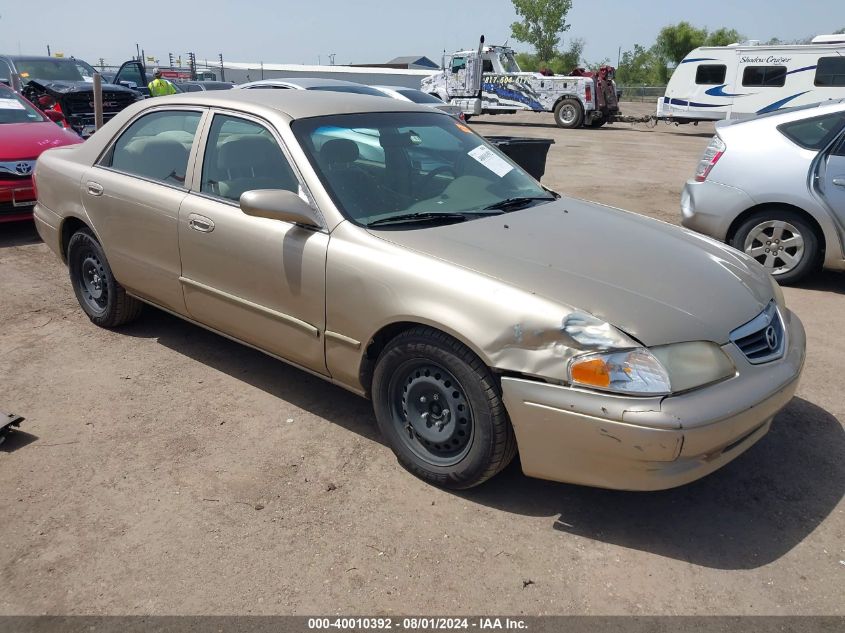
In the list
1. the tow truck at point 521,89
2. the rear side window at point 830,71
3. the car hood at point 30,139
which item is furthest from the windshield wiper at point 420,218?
the tow truck at point 521,89

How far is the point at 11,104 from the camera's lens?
864cm

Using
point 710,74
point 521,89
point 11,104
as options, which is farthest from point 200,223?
point 521,89

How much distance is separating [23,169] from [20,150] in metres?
0.26

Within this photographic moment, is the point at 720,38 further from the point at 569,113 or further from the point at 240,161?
the point at 240,161

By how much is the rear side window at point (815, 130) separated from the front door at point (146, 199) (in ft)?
16.1

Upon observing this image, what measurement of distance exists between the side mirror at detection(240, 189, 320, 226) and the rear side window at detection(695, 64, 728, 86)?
69.6 feet

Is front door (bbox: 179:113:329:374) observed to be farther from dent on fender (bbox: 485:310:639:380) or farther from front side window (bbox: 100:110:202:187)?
dent on fender (bbox: 485:310:639:380)

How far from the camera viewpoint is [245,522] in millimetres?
2973

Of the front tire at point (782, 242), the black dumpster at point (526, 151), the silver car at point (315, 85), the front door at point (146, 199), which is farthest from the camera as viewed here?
the silver car at point (315, 85)

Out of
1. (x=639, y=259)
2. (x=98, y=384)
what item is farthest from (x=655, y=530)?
(x=98, y=384)

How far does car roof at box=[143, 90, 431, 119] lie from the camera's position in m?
3.83

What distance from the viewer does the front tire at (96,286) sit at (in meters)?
4.79

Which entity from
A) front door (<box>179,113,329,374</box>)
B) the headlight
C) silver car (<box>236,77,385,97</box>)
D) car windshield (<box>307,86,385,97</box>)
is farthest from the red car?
the headlight

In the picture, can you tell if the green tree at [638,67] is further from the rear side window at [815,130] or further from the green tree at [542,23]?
the rear side window at [815,130]
